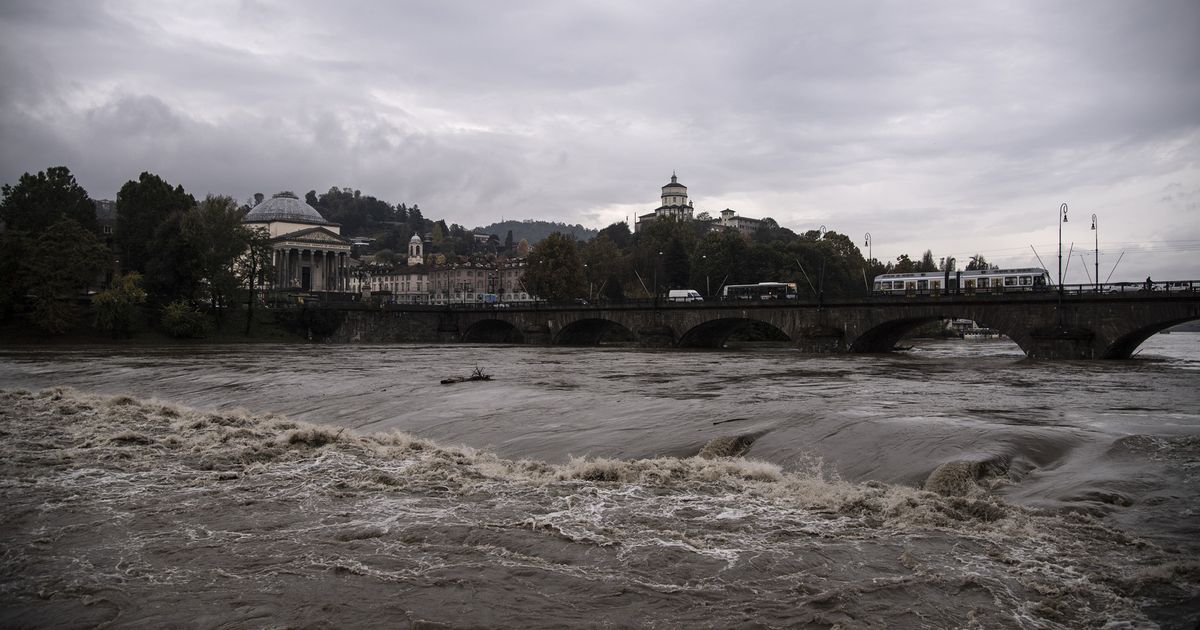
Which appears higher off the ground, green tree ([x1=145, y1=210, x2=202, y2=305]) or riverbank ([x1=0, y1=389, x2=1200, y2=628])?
green tree ([x1=145, y1=210, x2=202, y2=305])

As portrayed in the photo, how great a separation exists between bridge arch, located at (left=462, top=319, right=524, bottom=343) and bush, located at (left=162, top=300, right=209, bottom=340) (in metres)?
32.3

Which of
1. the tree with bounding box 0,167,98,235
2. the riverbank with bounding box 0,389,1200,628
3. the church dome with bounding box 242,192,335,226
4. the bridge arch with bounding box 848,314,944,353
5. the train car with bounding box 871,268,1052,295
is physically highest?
the church dome with bounding box 242,192,335,226

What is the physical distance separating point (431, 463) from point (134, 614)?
26.9 feet

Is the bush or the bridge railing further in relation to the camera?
the bush

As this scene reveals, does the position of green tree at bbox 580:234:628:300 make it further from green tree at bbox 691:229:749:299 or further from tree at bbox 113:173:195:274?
tree at bbox 113:173:195:274

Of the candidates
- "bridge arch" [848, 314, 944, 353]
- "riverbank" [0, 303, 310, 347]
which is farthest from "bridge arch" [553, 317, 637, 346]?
"riverbank" [0, 303, 310, 347]

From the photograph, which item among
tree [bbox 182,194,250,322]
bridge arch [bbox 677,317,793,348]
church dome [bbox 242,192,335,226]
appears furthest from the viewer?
church dome [bbox 242,192,335,226]

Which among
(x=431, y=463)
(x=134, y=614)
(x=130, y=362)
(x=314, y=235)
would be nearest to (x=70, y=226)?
(x=130, y=362)

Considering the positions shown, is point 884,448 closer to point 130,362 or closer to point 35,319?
point 130,362

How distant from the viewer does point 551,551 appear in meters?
10.3

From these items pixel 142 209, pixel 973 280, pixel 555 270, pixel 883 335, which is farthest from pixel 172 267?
pixel 973 280

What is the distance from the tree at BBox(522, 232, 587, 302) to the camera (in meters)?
119

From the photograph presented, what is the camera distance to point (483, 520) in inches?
464

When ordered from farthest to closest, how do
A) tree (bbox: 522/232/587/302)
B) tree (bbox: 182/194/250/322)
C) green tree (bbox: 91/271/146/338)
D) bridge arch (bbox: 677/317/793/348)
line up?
tree (bbox: 522/232/587/302) < tree (bbox: 182/194/250/322) < green tree (bbox: 91/271/146/338) < bridge arch (bbox: 677/317/793/348)
